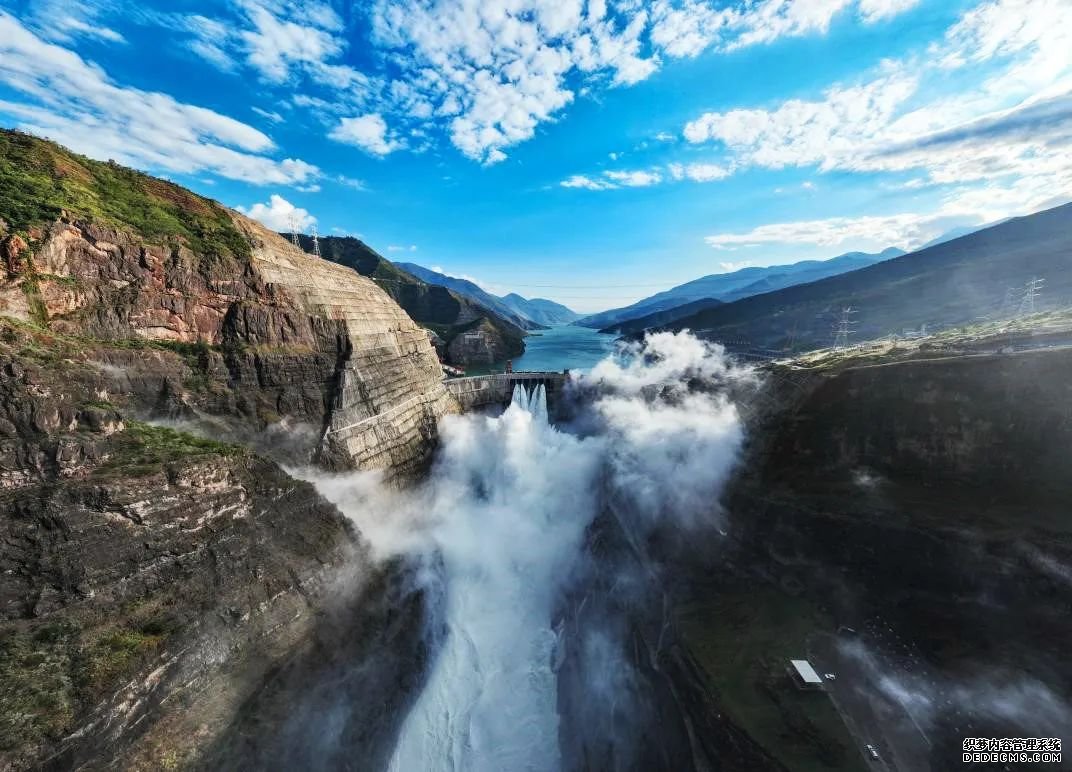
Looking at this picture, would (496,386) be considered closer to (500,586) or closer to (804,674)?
(500,586)

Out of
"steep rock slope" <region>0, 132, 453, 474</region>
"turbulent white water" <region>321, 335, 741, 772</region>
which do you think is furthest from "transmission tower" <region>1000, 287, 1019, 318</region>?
"steep rock slope" <region>0, 132, 453, 474</region>

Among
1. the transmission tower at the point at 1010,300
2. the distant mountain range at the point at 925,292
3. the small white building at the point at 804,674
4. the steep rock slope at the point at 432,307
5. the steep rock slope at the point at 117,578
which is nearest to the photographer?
the steep rock slope at the point at 117,578

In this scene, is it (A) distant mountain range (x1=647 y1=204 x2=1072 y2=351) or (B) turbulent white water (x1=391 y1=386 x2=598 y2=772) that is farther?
(A) distant mountain range (x1=647 y1=204 x2=1072 y2=351)

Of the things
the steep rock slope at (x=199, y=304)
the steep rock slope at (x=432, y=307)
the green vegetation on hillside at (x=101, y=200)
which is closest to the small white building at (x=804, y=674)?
the steep rock slope at (x=199, y=304)

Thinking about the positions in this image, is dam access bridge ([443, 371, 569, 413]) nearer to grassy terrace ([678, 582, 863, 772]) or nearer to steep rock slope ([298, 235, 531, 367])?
grassy terrace ([678, 582, 863, 772])

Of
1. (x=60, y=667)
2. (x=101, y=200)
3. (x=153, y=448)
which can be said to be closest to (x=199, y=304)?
(x=101, y=200)

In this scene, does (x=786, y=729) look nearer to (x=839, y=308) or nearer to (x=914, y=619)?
(x=914, y=619)

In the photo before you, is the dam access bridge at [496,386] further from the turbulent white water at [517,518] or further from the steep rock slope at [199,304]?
the steep rock slope at [199,304]
